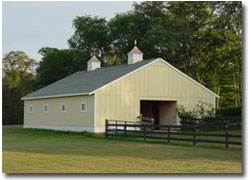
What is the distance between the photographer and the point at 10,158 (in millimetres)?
15727

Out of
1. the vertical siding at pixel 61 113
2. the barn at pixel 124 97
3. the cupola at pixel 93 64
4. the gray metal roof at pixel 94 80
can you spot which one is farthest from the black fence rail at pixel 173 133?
the cupola at pixel 93 64

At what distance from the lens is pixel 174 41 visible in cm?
4519

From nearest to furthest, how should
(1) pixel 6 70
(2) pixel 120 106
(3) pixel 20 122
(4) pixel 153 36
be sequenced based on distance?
(2) pixel 120 106 < (4) pixel 153 36 < (3) pixel 20 122 < (1) pixel 6 70

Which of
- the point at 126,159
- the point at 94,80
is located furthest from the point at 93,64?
the point at 126,159

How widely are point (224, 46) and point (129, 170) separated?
120 feet

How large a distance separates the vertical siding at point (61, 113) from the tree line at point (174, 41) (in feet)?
48.3

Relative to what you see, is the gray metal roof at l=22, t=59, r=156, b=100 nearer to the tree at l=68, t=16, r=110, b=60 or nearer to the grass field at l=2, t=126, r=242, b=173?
the grass field at l=2, t=126, r=242, b=173

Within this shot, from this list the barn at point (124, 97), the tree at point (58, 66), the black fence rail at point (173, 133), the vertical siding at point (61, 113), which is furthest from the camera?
the tree at point (58, 66)

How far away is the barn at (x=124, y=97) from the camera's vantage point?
29.1 m

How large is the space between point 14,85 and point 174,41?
2883 cm

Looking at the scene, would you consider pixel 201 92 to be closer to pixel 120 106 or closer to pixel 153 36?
pixel 120 106

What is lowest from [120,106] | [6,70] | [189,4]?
[120,106]

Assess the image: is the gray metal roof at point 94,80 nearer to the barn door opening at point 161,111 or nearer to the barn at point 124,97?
the barn at point 124,97

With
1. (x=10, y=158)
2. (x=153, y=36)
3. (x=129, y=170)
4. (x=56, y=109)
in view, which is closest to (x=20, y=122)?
(x=153, y=36)
